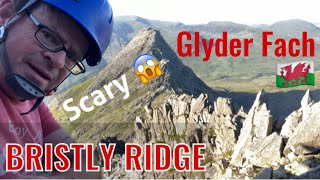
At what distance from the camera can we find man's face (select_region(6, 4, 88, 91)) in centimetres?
605

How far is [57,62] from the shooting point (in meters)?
6.45

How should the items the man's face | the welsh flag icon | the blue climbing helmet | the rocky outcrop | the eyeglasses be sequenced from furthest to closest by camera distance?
the welsh flag icon → the rocky outcrop → the blue climbing helmet → the eyeglasses → the man's face

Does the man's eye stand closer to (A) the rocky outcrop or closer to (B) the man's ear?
(B) the man's ear

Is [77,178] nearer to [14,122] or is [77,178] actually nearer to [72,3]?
[14,122]

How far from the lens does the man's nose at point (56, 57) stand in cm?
637

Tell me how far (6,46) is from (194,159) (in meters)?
11.6

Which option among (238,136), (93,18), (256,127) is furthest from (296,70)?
(93,18)

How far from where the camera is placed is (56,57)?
6.44 metres

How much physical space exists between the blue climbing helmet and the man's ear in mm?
362

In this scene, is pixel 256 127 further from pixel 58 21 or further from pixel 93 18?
pixel 58 21

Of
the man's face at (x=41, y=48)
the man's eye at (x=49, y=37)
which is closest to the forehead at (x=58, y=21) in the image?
the man's face at (x=41, y=48)

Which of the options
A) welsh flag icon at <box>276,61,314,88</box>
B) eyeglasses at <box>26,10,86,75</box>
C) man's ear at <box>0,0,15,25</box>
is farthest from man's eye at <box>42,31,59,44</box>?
welsh flag icon at <box>276,61,314,88</box>

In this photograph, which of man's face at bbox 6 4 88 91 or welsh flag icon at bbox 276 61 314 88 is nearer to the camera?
man's face at bbox 6 4 88 91

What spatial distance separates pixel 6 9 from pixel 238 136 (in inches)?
2753
